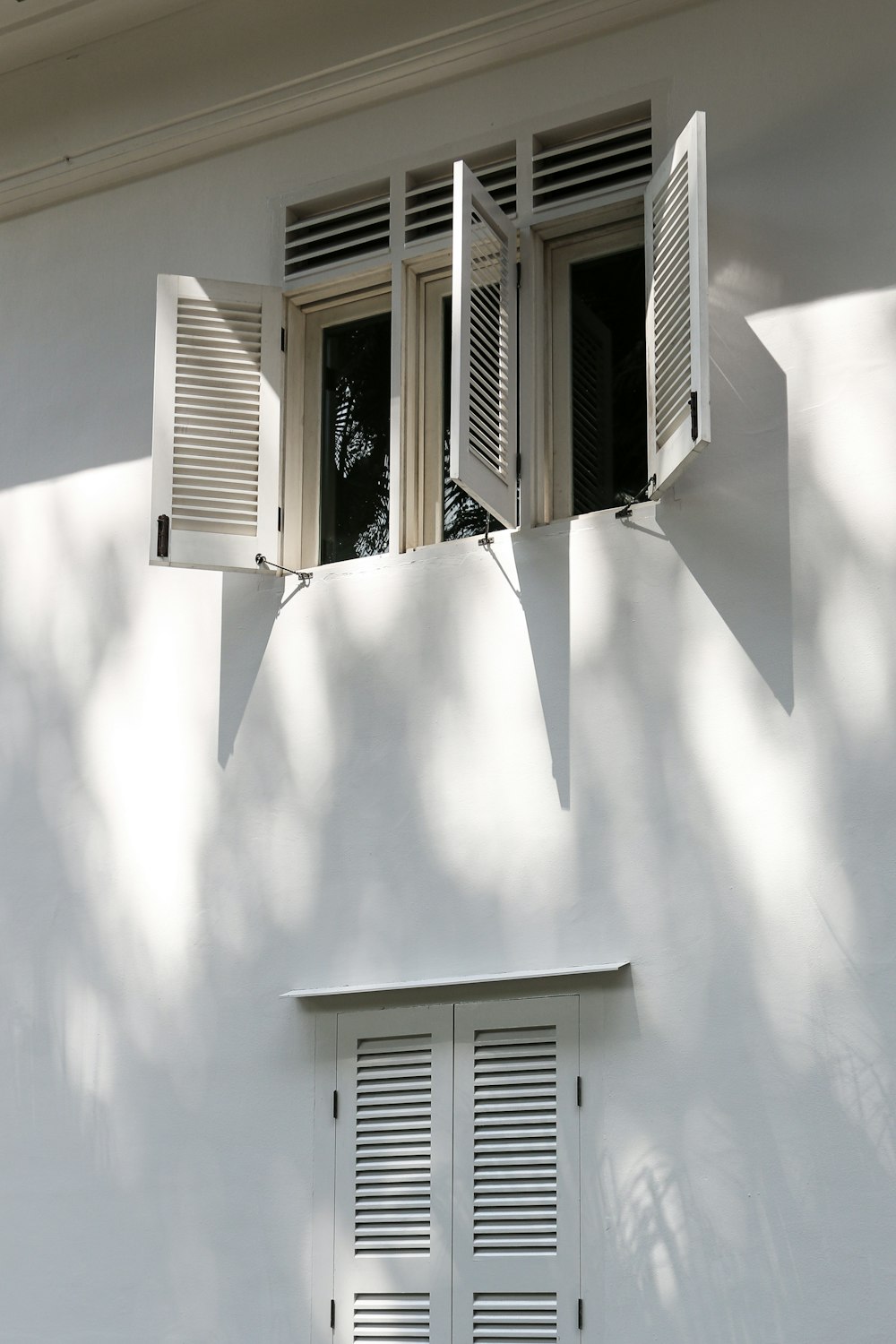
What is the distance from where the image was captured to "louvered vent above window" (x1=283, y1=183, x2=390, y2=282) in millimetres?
6781

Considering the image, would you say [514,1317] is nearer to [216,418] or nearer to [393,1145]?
[393,1145]

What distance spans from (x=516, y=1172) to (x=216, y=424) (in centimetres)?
297

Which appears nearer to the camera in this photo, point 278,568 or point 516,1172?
point 516,1172

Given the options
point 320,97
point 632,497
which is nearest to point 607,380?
point 632,497

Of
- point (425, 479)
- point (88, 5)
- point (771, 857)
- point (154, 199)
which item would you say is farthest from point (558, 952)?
point (88, 5)

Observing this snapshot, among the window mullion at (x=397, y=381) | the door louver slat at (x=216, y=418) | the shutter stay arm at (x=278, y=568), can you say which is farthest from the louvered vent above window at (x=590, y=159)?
the shutter stay arm at (x=278, y=568)

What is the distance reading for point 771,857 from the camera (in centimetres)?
541

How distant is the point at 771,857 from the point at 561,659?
1026 mm

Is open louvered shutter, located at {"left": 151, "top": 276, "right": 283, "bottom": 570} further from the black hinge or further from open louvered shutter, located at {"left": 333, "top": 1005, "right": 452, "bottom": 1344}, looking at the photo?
open louvered shutter, located at {"left": 333, "top": 1005, "right": 452, "bottom": 1344}

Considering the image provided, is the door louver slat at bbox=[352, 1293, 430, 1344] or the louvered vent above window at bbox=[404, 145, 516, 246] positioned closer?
the door louver slat at bbox=[352, 1293, 430, 1344]

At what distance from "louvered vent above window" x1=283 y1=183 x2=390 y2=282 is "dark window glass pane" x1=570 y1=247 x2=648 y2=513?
0.85 metres

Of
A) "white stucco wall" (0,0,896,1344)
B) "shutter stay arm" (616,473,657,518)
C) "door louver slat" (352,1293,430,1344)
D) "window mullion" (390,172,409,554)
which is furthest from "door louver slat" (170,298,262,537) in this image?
"door louver slat" (352,1293,430,1344)

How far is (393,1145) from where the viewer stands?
5848 millimetres

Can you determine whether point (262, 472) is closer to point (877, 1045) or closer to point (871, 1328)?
point (877, 1045)
